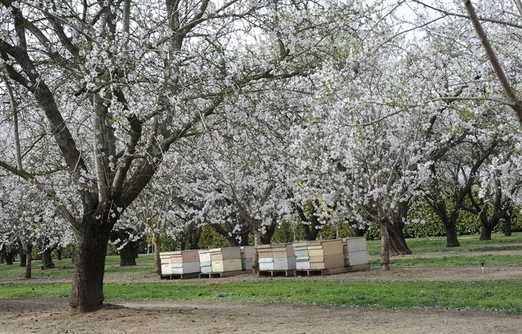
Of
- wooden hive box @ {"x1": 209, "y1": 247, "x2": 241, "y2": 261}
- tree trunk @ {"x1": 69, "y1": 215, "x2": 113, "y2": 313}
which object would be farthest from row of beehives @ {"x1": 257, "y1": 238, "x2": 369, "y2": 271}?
tree trunk @ {"x1": 69, "y1": 215, "x2": 113, "y2": 313}

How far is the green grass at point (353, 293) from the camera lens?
1009cm

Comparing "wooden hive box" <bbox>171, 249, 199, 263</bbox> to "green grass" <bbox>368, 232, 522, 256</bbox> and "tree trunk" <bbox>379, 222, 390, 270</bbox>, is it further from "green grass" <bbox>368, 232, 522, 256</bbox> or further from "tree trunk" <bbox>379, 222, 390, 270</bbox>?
"green grass" <bbox>368, 232, 522, 256</bbox>

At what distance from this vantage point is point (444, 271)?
15.3 m

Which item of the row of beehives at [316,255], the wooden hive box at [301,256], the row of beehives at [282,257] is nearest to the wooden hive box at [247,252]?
the row of beehives at [282,257]

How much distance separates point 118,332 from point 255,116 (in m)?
3.84

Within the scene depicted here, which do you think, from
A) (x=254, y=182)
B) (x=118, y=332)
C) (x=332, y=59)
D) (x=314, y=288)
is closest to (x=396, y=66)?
(x=254, y=182)

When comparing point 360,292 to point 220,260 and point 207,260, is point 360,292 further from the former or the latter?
point 207,260

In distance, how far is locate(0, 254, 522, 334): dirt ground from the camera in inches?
321

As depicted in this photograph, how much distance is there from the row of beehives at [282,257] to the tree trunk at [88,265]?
7123 mm

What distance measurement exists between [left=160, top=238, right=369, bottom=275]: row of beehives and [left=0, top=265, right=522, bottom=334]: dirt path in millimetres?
4596

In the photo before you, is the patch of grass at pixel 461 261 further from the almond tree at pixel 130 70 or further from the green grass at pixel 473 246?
the almond tree at pixel 130 70

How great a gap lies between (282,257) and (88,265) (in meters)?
7.51

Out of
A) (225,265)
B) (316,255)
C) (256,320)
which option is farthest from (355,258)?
(256,320)

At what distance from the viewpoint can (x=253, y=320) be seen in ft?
31.3
